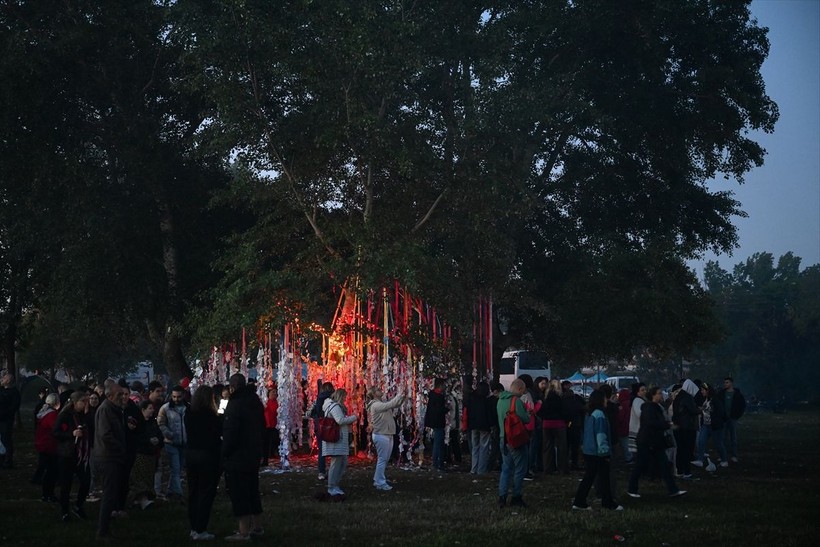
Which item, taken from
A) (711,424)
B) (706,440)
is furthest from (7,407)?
(711,424)

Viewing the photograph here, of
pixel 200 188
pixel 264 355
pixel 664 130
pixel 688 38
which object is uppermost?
pixel 688 38

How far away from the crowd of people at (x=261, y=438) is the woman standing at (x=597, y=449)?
0.07 ft

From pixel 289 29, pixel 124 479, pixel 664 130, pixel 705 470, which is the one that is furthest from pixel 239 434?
pixel 664 130

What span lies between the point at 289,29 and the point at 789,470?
15.0m

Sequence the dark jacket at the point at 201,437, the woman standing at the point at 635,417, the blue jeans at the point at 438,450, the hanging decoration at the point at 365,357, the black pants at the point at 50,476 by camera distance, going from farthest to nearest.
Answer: the hanging decoration at the point at 365,357, the blue jeans at the point at 438,450, the woman standing at the point at 635,417, the black pants at the point at 50,476, the dark jacket at the point at 201,437

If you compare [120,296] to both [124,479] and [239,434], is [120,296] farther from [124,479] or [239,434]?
[239,434]

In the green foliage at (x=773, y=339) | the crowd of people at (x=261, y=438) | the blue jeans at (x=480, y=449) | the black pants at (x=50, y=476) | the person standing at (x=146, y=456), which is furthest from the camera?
the green foliage at (x=773, y=339)

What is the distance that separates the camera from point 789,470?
23203 mm

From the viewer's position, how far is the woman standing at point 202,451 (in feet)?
42.9

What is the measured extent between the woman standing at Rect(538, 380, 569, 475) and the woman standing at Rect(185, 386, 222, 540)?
10.4 meters

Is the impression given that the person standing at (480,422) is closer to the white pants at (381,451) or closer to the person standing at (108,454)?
the white pants at (381,451)

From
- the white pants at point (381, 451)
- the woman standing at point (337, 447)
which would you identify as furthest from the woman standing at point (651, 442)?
the woman standing at point (337, 447)

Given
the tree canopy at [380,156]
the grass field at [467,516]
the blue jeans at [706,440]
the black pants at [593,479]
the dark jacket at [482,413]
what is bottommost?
the grass field at [467,516]

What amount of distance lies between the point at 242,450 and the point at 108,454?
1.68 m
